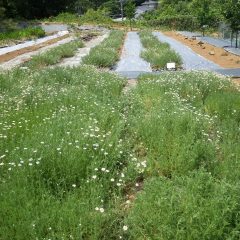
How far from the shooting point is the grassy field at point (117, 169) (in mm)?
3441

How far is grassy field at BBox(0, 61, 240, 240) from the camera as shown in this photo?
3441 millimetres

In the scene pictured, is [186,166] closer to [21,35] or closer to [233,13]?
[233,13]

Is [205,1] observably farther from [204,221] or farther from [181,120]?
[204,221]

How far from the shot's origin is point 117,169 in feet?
16.0

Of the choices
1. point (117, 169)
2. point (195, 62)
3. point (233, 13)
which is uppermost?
point (233, 13)

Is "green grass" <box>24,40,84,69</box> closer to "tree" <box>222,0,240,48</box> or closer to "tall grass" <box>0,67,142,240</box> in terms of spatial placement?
"tree" <box>222,0,240,48</box>

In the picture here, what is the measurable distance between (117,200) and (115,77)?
7.07m

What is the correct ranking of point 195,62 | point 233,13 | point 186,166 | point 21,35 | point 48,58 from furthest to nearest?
point 21,35 < point 233,13 < point 195,62 < point 48,58 < point 186,166

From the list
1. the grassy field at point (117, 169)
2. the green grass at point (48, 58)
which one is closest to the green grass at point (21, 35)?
the green grass at point (48, 58)

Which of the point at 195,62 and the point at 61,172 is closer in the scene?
the point at 61,172

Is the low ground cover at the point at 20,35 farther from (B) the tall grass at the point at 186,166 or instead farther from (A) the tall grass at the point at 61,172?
(A) the tall grass at the point at 61,172

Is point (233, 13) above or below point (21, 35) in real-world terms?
above

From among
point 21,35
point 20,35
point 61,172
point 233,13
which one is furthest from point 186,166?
point 21,35

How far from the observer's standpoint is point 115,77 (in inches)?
427
